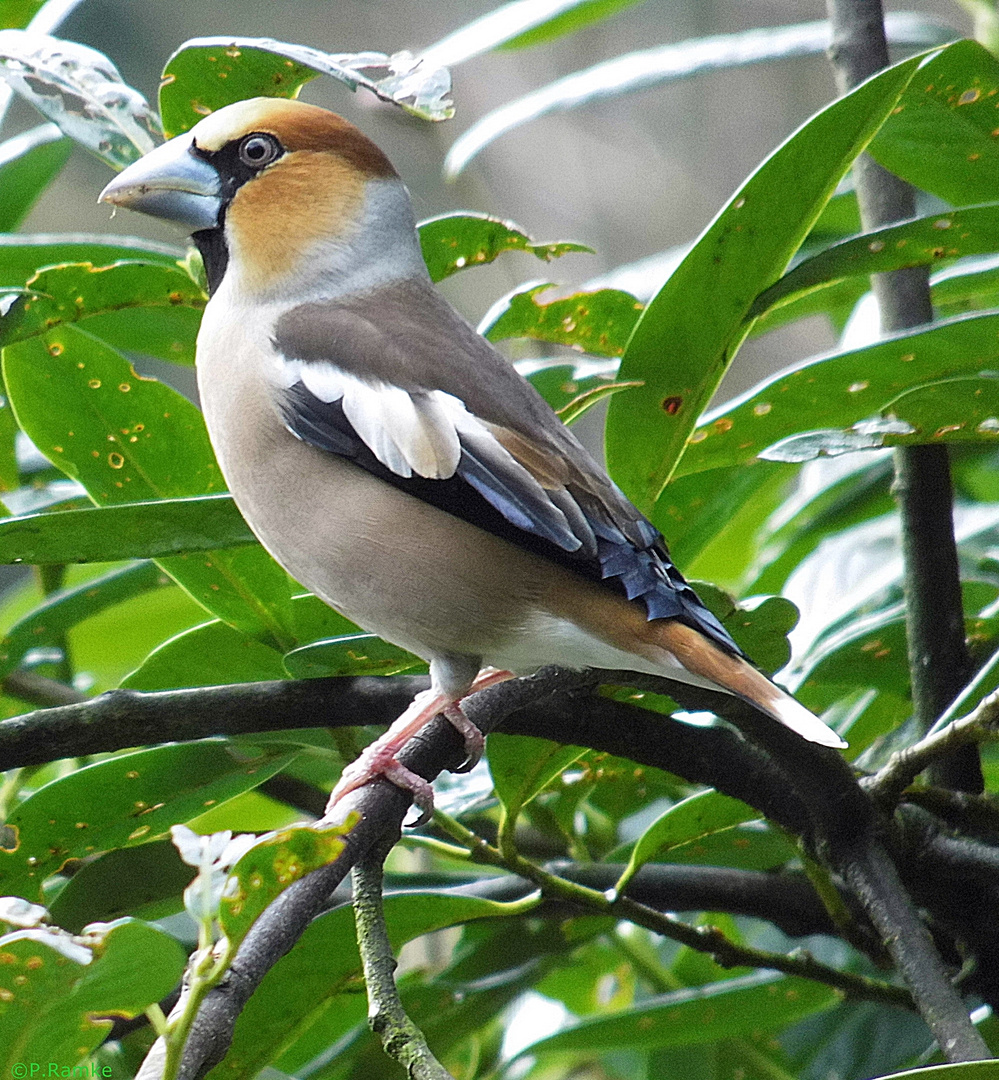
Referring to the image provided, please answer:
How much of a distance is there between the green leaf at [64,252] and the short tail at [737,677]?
0.79 meters

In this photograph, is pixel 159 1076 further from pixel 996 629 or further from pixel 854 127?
pixel 996 629

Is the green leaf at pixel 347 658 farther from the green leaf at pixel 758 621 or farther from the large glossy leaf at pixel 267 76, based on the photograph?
the large glossy leaf at pixel 267 76

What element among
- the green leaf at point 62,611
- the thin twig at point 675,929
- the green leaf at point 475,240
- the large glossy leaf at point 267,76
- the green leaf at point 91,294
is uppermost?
the large glossy leaf at point 267,76

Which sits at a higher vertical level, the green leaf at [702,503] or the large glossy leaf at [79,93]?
the large glossy leaf at [79,93]

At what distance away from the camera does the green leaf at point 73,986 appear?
0.80m

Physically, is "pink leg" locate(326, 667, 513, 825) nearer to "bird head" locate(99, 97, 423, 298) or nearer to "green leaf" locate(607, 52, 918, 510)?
"green leaf" locate(607, 52, 918, 510)

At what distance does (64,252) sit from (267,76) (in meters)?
0.36

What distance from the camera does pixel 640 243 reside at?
8.29 m

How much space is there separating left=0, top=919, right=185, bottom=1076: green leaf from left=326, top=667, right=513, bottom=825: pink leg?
458 mm

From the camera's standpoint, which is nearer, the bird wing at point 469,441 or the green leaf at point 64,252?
the bird wing at point 469,441

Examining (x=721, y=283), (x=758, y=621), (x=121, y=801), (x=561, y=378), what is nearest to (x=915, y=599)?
(x=758, y=621)

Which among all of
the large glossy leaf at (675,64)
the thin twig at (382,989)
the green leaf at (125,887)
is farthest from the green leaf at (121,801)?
the large glossy leaf at (675,64)

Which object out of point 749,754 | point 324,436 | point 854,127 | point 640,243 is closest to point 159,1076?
point 749,754

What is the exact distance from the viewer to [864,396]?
1.65 m
